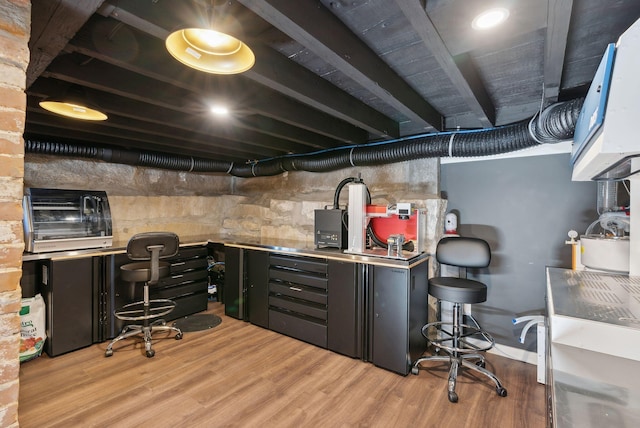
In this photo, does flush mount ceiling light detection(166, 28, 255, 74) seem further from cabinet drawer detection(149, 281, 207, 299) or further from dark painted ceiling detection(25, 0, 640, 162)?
cabinet drawer detection(149, 281, 207, 299)

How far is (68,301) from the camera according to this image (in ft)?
9.17

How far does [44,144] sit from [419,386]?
433 cm

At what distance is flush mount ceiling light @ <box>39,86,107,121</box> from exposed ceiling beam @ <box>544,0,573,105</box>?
273 centimetres

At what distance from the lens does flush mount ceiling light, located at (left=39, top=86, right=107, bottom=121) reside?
6.77 feet

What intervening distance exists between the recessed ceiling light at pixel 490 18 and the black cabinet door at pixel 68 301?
11.8 ft

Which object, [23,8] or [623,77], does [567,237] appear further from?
[23,8]

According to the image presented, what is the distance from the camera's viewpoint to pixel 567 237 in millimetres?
2506

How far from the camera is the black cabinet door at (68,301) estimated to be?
2.71 metres

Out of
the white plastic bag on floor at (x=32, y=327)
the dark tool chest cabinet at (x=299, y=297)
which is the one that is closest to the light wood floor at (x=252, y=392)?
the white plastic bag on floor at (x=32, y=327)

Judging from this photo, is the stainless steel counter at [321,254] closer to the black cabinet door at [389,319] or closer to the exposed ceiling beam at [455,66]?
the black cabinet door at [389,319]

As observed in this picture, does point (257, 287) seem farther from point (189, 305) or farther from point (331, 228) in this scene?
point (331, 228)

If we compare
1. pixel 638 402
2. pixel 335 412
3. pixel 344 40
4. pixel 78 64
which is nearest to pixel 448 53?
pixel 344 40

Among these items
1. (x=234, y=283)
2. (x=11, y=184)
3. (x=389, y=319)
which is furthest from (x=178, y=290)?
(x=11, y=184)

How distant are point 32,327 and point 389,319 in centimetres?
313
